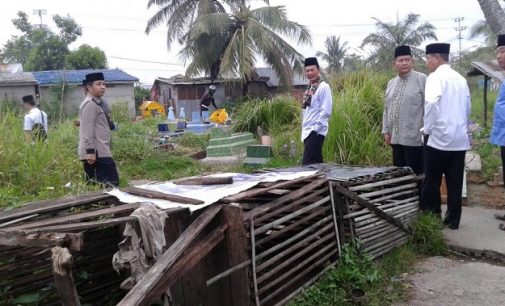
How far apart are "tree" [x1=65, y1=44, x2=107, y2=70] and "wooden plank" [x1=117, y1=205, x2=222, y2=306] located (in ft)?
98.2

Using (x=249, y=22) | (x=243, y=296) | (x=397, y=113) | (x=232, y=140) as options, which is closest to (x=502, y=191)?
(x=397, y=113)

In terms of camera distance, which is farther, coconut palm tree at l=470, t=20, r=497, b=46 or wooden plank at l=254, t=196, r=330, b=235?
coconut palm tree at l=470, t=20, r=497, b=46

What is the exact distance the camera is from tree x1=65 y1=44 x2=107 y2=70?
98.1ft

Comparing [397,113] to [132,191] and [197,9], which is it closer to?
[132,191]

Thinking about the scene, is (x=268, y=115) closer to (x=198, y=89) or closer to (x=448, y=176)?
(x=448, y=176)

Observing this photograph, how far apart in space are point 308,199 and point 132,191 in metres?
1.29

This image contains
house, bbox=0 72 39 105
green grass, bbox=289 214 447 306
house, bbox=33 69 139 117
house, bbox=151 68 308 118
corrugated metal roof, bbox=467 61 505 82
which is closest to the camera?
green grass, bbox=289 214 447 306

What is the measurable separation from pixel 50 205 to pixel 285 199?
60.7 inches

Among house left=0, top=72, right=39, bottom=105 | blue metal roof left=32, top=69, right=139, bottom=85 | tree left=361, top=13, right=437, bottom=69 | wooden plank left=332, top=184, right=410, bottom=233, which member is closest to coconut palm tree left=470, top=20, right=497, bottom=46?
tree left=361, top=13, right=437, bottom=69

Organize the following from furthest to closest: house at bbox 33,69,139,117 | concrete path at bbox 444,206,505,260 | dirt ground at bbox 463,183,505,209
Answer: house at bbox 33,69,139,117
dirt ground at bbox 463,183,505,209
concrete path at bbox 444,206,505,260

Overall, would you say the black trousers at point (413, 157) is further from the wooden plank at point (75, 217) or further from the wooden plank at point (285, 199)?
the wooden plank at point (75, 217)

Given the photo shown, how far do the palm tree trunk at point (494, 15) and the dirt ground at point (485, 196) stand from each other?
5.44 meters

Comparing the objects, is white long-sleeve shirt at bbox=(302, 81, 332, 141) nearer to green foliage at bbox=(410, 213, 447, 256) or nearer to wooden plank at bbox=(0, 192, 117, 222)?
green foliage at bbox=(410, 213, 447, 256)

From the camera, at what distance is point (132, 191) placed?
10.2ft
